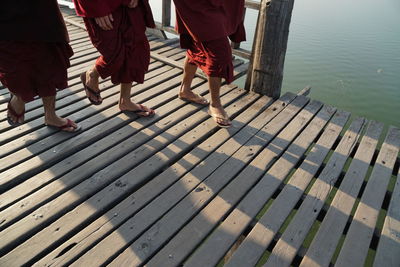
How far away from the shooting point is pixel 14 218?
183cm

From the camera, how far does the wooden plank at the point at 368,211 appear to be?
5.74 feet

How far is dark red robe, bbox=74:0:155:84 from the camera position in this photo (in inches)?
82.7

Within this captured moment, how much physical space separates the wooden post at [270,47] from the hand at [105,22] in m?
1.41

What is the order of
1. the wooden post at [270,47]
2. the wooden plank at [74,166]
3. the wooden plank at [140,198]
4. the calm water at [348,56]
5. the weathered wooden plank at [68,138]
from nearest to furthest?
the wooden plank at [140,198] < the wooden plank at [74,166] < the weathered wooden plank at [68,138] < the wooden post at [270,47] < the calm water at [348,56]

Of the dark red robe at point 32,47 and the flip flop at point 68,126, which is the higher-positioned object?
the dark red robe at point 32,47

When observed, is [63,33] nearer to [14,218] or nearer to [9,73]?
[9,73]

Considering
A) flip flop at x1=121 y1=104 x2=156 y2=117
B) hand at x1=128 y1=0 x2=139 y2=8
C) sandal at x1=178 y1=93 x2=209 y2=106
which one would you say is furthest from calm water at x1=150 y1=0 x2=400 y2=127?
hand at x1=128 y1=0 x2=139 y2=8

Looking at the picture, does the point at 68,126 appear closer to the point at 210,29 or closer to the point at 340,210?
the point at 210,29

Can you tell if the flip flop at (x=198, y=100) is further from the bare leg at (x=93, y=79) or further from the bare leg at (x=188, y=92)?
the bare leg at (x=93, y=79)

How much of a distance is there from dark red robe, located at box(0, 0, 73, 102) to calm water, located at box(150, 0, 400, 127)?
3839 millimetres

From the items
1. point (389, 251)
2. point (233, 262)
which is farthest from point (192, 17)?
point (389, 251)

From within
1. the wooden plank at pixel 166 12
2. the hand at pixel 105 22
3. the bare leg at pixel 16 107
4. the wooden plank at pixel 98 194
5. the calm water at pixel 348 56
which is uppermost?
the hand at pixel 105 22

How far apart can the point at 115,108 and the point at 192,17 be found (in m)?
1.02

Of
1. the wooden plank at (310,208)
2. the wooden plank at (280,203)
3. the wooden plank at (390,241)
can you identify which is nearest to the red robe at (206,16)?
the wooden plank at (280,203)
